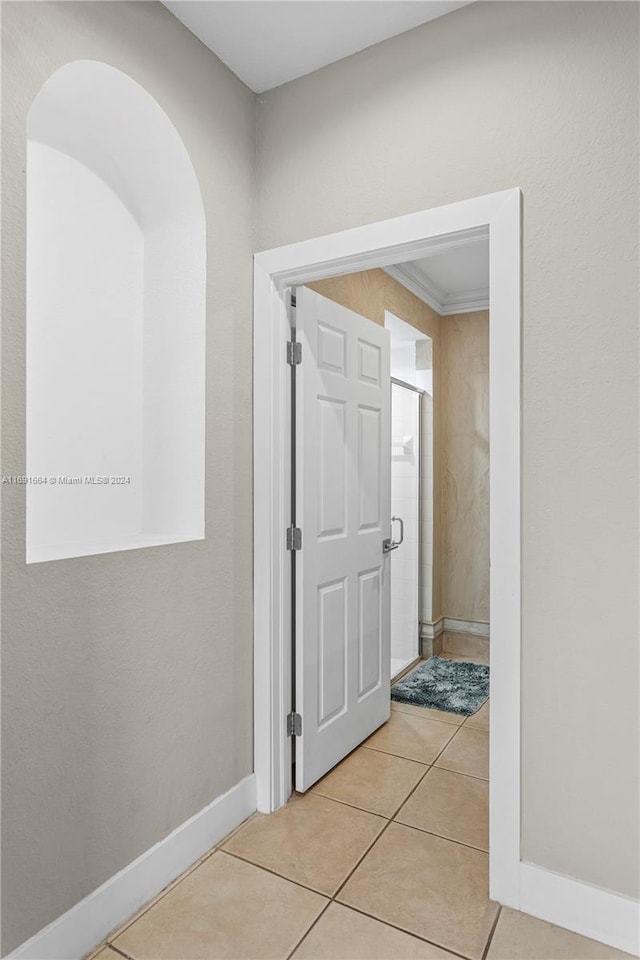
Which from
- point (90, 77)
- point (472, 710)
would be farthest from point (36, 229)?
point (472, 710)

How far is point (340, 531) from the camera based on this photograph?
258 cm

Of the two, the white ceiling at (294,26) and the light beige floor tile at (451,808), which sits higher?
the white ceiling at (294,26)

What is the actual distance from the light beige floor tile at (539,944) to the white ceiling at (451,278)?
2.95 meters

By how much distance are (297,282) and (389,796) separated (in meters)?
2.06

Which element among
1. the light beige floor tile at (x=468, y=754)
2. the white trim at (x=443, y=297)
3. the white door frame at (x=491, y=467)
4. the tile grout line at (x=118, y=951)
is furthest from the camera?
the white trim at (x=443, y=297)

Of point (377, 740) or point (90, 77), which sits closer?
point (90, 77)

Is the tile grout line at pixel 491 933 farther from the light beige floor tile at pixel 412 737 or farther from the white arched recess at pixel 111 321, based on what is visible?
the white arched recess at pixel 111 321

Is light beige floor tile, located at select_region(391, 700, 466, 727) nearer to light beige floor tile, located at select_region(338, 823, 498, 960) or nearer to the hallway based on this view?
the hallway

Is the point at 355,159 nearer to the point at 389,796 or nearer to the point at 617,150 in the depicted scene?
the point at 617,150

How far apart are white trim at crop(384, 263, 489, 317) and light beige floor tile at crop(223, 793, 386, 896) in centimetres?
293

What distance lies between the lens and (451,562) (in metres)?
4.41

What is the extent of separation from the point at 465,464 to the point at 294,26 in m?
3.05

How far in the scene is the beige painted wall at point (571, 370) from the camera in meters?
1.57

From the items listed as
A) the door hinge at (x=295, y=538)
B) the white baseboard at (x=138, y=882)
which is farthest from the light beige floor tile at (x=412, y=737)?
the door hinge at (x=295, y=538)
